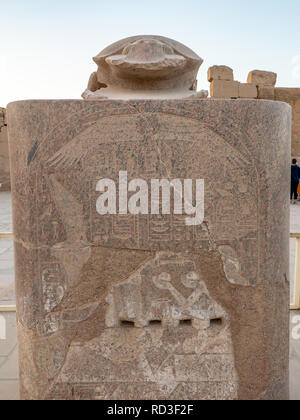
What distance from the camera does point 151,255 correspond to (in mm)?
1622

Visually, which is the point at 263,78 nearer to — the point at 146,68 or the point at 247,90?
the point at 247,90

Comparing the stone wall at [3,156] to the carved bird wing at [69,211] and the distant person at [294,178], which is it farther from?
the carved bird wing at [69,211]

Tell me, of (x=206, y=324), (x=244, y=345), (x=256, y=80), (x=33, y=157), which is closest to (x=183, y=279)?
(x=206, y=324)

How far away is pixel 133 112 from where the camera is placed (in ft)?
5.13

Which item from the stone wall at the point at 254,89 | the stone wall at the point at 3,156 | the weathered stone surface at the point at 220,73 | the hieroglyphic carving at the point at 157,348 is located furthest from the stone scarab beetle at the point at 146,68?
the stone wall at the point at 3,156

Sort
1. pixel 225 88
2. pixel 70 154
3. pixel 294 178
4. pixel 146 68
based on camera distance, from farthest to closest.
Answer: pixel 225 88 < pixel 294 178 < pixel 146 68 < pixel 70 154

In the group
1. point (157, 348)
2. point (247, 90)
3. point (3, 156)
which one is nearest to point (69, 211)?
point (157, 348)

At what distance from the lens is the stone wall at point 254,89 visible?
39.0ft

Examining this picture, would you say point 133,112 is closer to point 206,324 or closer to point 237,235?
point 237,235

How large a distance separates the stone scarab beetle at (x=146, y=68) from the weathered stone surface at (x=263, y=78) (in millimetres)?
11184

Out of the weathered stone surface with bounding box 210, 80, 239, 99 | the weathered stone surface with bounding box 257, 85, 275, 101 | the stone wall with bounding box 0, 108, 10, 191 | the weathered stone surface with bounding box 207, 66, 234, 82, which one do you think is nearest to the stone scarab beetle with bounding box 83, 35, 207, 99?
the weathered stone surface with bounding box 210, 80, 239, 99

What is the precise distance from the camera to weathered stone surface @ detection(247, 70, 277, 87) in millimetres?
12094

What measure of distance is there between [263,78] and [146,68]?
1162 cm

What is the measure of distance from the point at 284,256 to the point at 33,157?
1.19m
